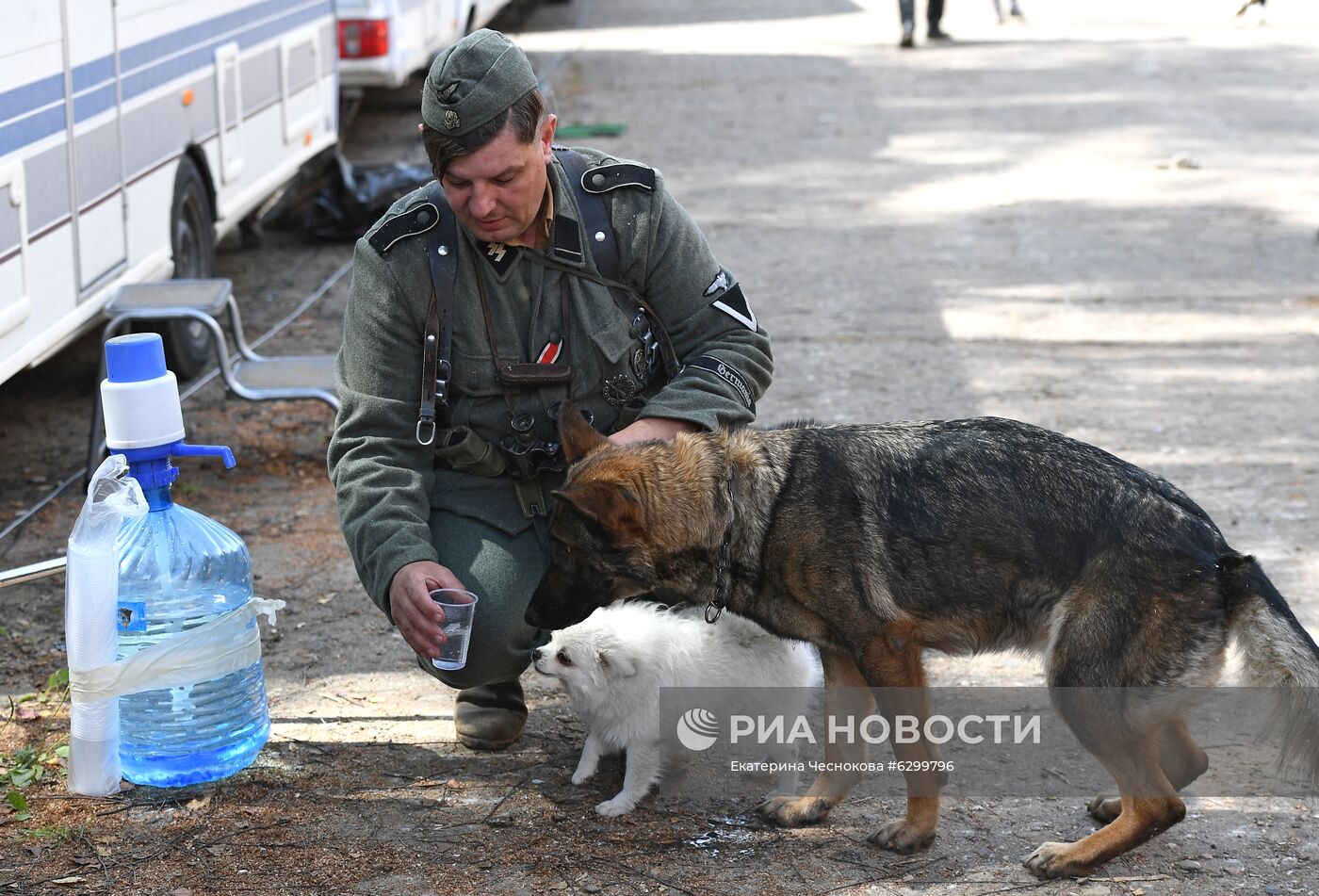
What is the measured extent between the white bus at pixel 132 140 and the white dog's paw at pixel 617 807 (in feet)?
9.11

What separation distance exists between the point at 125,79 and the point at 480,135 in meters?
3.35

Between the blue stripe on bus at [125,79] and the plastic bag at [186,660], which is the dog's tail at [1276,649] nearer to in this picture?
the plastic bag at [186,660]

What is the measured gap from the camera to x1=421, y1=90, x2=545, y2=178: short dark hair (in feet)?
11.0

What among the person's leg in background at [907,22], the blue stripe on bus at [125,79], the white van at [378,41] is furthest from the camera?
the person's leg in background at [907,22]

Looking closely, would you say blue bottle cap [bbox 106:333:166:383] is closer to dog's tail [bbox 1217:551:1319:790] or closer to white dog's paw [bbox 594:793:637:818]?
white dog's paw [bbox 594:793:637:818]

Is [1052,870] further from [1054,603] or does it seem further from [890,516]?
[890,516]

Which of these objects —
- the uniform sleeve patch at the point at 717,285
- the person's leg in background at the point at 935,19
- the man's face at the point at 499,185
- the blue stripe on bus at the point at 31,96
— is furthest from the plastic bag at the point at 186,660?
the person's leg in background at the point at 935,19

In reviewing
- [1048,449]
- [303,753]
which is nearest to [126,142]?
[303,753]

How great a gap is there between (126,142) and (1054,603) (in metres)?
4.68

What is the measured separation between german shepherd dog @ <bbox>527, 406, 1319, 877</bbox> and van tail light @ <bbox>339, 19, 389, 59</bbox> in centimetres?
838

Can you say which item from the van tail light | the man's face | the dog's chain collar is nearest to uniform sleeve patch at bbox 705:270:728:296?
the man's face

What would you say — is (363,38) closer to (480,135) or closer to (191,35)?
(191,35)

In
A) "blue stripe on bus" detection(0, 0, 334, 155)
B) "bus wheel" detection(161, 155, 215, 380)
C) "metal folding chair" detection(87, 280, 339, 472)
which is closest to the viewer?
"blue stripe on bus" detection(0, 0, 334, 155)

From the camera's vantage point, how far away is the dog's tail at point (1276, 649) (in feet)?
9.85
